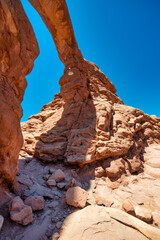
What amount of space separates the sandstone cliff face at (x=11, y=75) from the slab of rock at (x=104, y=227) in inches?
72.4

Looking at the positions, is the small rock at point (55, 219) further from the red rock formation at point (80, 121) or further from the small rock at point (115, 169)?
the small rock at point (115, 169)

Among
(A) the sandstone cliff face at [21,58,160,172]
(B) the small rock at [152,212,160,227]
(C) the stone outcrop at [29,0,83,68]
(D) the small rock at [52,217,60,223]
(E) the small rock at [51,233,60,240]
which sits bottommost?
(E) the small rock at [51,233,60,240]

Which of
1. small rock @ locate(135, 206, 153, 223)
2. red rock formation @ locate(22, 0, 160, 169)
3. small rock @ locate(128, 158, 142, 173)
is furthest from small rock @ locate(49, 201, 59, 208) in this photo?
small rock @ locate(128, 158, 142, 173)

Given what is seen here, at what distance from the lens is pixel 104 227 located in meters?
2.08

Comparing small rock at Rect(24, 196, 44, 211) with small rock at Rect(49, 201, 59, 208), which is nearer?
small rock at Rect(24, 196, 44, 211)

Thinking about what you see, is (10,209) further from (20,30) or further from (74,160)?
(20,30)

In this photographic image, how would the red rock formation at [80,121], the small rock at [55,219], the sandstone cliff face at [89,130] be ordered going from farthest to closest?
the red rock formation at [80,121], the sandstone cliff face at [89,130], the small rock at [55,219]

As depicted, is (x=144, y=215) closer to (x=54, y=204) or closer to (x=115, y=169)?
(x=115, y=169)

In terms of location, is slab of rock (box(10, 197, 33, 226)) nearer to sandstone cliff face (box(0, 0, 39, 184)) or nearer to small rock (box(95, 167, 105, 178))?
sandstone cliff face (box(0, 0, 39, 184))

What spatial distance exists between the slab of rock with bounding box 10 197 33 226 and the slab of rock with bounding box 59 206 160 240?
2.48ft

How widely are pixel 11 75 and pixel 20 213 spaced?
347 cm

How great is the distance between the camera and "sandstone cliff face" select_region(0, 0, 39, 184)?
8.48 feet

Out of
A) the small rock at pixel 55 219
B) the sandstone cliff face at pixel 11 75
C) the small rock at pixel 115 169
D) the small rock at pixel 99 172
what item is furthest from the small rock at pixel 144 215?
the sandstone cliff face at pixel 11 75

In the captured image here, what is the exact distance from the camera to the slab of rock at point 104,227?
1950 millimetres
